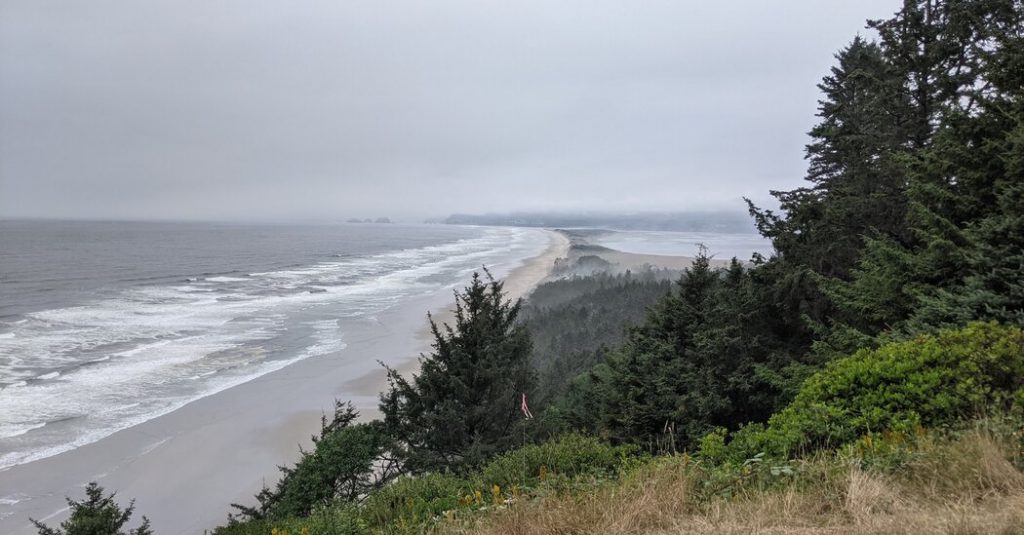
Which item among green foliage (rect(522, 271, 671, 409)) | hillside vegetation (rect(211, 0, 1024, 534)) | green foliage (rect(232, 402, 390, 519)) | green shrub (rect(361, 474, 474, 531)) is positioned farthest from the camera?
green foliage (rect(522, 271, 671, 409))

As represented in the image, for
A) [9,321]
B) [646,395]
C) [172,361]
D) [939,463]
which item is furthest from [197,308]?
[939,463]

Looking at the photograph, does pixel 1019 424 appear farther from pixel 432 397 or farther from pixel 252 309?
pixel 252 309

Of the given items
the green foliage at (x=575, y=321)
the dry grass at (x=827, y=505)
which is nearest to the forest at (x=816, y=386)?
the dry grass at (x=827, y=505)

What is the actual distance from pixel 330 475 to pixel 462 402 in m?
3.37

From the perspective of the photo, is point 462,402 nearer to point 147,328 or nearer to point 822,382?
point 822,382

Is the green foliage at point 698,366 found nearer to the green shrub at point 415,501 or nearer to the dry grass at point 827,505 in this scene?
the green shrub at point 415,501

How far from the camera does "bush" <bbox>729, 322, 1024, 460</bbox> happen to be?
4.49m

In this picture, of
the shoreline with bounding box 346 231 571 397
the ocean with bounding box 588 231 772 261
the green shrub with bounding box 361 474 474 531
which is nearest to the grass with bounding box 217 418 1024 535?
the green shrub with bounding box 361 474 474 531

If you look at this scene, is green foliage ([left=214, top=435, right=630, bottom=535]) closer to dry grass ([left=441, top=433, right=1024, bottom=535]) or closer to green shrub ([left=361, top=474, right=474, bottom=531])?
Answer: green shrub ([left=361, top=474, right=474, bottom=531])

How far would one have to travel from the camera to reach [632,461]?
6.18 m

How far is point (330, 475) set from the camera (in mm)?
9812

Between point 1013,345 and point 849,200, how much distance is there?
6.62 meters

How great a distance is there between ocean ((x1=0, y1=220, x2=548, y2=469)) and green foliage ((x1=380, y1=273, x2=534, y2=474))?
1158 cm

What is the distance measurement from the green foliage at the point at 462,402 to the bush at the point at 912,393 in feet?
22.0
